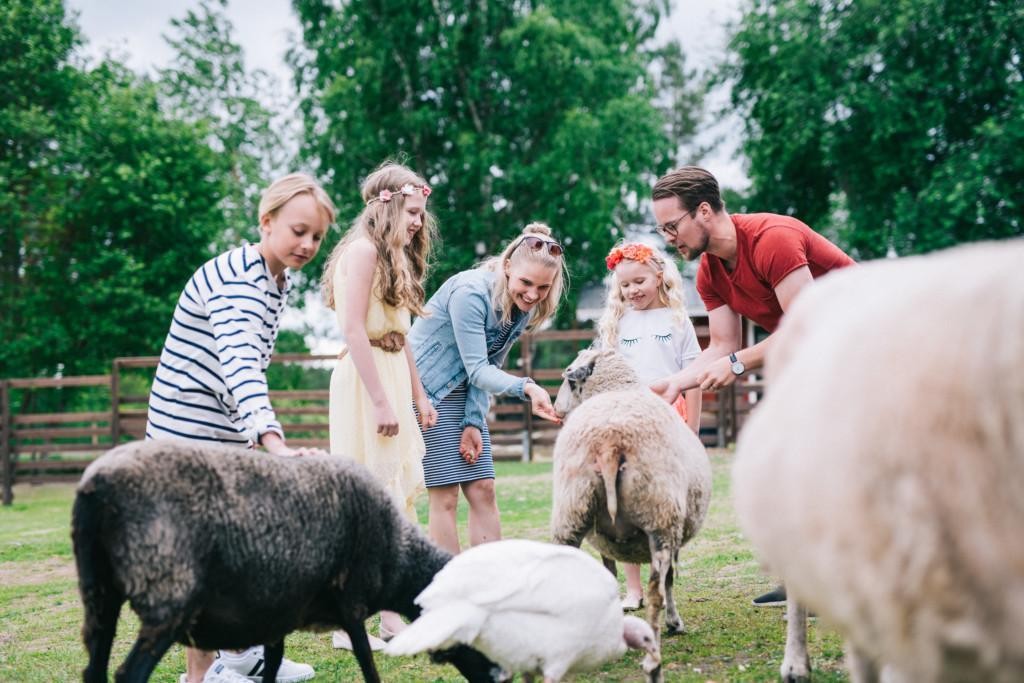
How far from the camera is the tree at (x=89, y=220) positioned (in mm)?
23109

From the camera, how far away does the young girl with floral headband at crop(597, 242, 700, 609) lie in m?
6.07

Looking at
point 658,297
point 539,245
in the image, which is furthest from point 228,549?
point 658,297

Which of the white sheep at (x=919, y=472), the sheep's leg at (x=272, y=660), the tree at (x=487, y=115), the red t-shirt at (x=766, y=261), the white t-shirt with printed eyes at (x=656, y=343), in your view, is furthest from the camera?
the tree at (x=487, y=115)

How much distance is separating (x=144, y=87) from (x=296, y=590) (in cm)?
2651

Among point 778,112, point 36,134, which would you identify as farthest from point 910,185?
point 36,134

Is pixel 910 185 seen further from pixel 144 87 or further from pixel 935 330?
pixel 935 330

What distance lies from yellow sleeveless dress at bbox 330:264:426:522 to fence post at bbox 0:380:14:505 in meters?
13.8

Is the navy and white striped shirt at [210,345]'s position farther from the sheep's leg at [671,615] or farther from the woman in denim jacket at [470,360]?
the sheep's leg at [671,615]

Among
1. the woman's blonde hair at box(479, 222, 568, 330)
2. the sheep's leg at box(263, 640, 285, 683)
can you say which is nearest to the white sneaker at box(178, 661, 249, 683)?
the sheep's leg at box(263, 640, 285, 683)

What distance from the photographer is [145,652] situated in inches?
117

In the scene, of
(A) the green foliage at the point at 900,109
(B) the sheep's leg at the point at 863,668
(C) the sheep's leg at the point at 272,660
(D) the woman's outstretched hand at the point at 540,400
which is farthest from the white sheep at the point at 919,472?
(A) the green foliage at the point at 900,109

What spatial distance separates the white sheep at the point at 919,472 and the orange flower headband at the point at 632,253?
4164 millimetres

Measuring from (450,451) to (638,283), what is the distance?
179 centimetres

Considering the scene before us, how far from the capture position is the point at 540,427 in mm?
19188
